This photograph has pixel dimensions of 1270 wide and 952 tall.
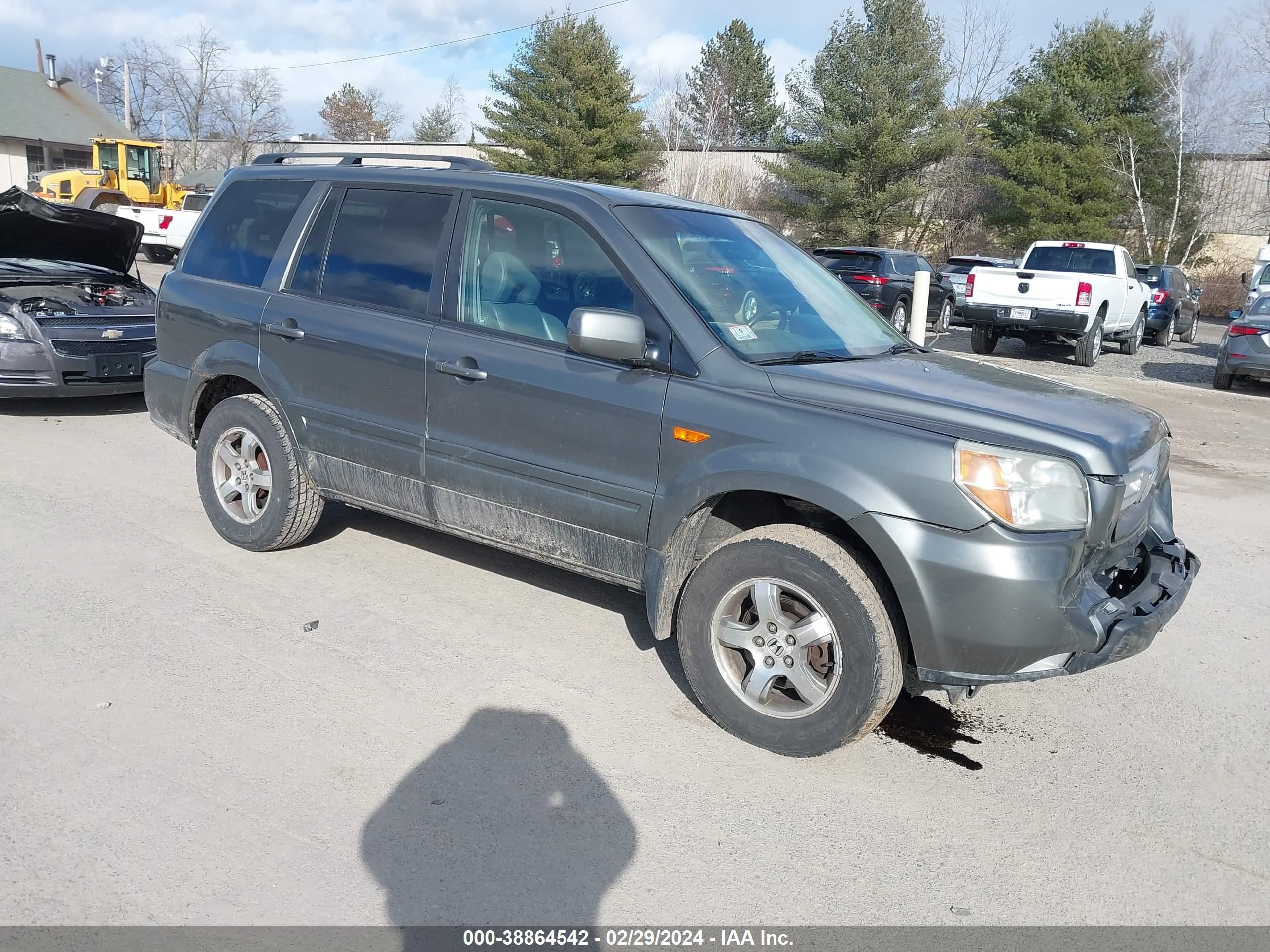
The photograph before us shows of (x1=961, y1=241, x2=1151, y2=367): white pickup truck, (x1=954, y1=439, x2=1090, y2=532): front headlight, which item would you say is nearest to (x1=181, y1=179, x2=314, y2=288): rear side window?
(x1=954, y1=439, x2=1090, y2=532): front headlight

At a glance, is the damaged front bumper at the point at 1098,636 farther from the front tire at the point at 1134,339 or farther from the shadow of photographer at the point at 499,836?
the front tire at the point at 1134,339

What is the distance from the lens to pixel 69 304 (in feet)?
28.4

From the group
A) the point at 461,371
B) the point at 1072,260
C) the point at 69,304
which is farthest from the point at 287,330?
the point at 1072,260

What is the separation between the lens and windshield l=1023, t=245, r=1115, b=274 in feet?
57.3

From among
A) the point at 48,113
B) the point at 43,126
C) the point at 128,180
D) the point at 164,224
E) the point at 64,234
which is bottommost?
the point at 64,234

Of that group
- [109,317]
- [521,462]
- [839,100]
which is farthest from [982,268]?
[839,100]

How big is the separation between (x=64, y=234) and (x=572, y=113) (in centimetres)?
3372

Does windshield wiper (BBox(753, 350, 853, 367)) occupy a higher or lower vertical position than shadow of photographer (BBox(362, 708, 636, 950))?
higher

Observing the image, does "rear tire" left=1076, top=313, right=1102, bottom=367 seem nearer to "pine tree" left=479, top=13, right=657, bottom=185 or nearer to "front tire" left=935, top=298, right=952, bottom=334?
"front tire" left=935, top=298, right=952, bottom=334

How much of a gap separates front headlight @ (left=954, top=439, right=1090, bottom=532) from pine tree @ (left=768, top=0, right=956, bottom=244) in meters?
37.2

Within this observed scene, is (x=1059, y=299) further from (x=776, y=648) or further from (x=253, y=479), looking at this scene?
(x=776, y=648)

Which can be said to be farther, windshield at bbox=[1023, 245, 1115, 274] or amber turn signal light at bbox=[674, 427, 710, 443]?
windshield at bbox=[1023, 245, 1115, 274]

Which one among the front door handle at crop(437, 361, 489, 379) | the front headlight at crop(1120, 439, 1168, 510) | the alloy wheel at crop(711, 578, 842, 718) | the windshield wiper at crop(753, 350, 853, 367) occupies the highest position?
the windshield wiper at crop(753, 350, 853, 367)

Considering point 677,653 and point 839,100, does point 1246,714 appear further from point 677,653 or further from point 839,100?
point 839,100
